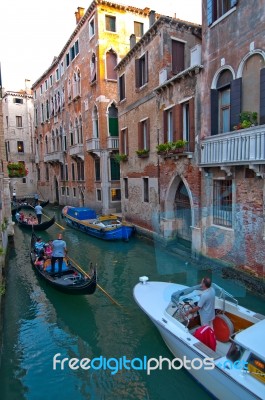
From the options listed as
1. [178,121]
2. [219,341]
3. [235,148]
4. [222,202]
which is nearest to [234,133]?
[235,148]

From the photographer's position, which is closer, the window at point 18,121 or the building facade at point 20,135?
the building facade at point 20,135

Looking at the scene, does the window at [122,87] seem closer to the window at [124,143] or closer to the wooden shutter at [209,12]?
the window at [124,143]

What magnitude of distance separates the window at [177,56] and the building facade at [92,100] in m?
6.39

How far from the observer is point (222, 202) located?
7.66 metres

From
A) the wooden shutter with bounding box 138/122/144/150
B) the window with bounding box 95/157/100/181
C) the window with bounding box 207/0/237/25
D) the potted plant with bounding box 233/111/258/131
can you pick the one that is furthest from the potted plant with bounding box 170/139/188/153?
the window with bounding box 95/157/100/181

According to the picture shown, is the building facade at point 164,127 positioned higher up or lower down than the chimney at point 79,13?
lower down

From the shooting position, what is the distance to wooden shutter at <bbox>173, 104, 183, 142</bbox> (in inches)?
360

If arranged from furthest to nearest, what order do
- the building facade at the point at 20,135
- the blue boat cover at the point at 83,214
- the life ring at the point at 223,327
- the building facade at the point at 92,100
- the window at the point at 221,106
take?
the building facade at the point at 20,135, the building facade at the point at 92,100, the blue boat cover at the point at 83,214, the window at the point at 221,106, the life ring at the point at 223,327

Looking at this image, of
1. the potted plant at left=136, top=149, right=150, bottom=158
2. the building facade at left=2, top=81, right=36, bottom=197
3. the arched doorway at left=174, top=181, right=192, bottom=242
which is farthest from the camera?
the building facade at left=2, top=81, right=36, bottom=197

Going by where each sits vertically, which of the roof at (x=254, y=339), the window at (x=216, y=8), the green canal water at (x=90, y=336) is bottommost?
the green canal water at (x=90, y=336)

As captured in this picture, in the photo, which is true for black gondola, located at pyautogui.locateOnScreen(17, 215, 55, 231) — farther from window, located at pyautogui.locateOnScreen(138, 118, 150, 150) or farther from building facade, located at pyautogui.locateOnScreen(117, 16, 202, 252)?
window, located at pyautogui.locateOnScreen(138, 118, 150, 150)

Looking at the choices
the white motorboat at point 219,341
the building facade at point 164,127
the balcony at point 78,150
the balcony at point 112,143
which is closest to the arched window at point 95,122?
the balcony at point 112,143

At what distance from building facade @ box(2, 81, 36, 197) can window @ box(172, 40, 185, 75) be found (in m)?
23.0

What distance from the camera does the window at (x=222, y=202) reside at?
7418mm
